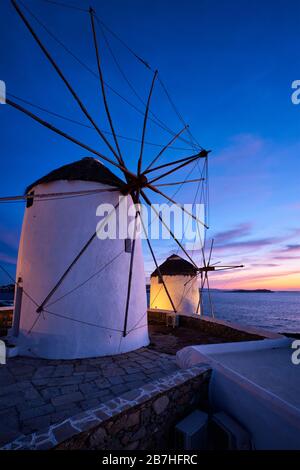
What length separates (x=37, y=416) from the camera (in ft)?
11.3

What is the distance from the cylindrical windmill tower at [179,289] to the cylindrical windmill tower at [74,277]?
11.1m

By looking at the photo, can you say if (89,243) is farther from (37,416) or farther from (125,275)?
(37,416)

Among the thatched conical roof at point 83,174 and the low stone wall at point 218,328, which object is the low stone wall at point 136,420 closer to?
the low stone wall at point 218,328

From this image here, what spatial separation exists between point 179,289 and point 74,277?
44.0 feet

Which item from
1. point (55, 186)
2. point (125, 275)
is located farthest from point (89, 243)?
point (55, 186)

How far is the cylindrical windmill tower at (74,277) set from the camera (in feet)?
20.6

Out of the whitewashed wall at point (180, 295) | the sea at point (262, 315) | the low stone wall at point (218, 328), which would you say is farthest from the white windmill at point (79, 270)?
the sea at point (262, 315)

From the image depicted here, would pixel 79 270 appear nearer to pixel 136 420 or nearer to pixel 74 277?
pixel 74 277

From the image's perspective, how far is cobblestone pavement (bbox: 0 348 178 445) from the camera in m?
3.42

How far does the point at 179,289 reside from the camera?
18.6 metres

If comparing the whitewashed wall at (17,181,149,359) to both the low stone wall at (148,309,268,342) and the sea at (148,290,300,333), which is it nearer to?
the low stone wall at (148,309,268,342)

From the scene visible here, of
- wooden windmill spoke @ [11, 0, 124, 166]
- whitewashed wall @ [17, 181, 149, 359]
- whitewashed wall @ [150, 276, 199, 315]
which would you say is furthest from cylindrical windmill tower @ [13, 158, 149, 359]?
whitewashed wall @ [150, 276, 199, 315]

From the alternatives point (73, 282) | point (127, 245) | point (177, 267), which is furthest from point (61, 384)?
point (177, 267)

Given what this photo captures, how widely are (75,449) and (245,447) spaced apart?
2.30m
